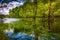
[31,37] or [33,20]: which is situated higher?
A: [33,20]

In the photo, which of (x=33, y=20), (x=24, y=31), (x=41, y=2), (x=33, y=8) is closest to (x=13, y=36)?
(x=24, y=31)

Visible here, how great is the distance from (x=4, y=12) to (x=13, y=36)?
30 centimetres

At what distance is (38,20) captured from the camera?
4.87 feet

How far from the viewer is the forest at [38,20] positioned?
4.87 ft

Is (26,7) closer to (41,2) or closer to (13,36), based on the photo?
(41,2)

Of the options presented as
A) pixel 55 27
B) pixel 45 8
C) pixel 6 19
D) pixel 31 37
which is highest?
pixel 45 8

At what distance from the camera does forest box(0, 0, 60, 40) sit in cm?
148

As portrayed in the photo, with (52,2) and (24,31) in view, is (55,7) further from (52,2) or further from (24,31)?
(24,31)

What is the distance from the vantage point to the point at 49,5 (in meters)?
1.50

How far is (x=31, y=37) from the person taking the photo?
1487 mm

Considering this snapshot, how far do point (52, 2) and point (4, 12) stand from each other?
0.58 metres

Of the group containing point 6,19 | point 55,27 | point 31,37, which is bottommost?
point 31,37

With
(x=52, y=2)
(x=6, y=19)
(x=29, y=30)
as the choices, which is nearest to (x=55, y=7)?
(x=52, y=2)

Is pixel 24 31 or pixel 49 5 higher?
pixel 49 5
